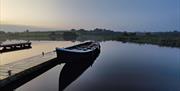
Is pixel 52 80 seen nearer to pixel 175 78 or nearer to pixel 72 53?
pixel 72 53

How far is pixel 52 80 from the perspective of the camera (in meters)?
22.9

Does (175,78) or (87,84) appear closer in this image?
(87,84)

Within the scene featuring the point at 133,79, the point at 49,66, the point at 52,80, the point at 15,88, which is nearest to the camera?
the point at 15,88

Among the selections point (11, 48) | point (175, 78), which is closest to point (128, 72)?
point (175, 78)

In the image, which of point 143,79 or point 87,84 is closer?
point 87,84

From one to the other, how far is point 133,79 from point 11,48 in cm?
3852

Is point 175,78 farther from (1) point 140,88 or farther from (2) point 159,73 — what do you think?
(1) point 140,88

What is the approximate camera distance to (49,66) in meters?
28.3

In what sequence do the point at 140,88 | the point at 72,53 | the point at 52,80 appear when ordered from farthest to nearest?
the point at 72,53
the point at 52,80
the point at 140,88

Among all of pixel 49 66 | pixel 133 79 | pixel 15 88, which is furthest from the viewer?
pixel 49 66

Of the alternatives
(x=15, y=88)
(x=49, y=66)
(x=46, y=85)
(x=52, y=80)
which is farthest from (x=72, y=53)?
(x=15, y=88)

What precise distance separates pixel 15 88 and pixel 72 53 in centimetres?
1420

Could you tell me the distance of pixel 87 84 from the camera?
21.7 meters

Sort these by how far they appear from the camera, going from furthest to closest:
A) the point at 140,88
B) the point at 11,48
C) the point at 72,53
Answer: the point at 11,48, the point at 72,53, the point at 140,88
